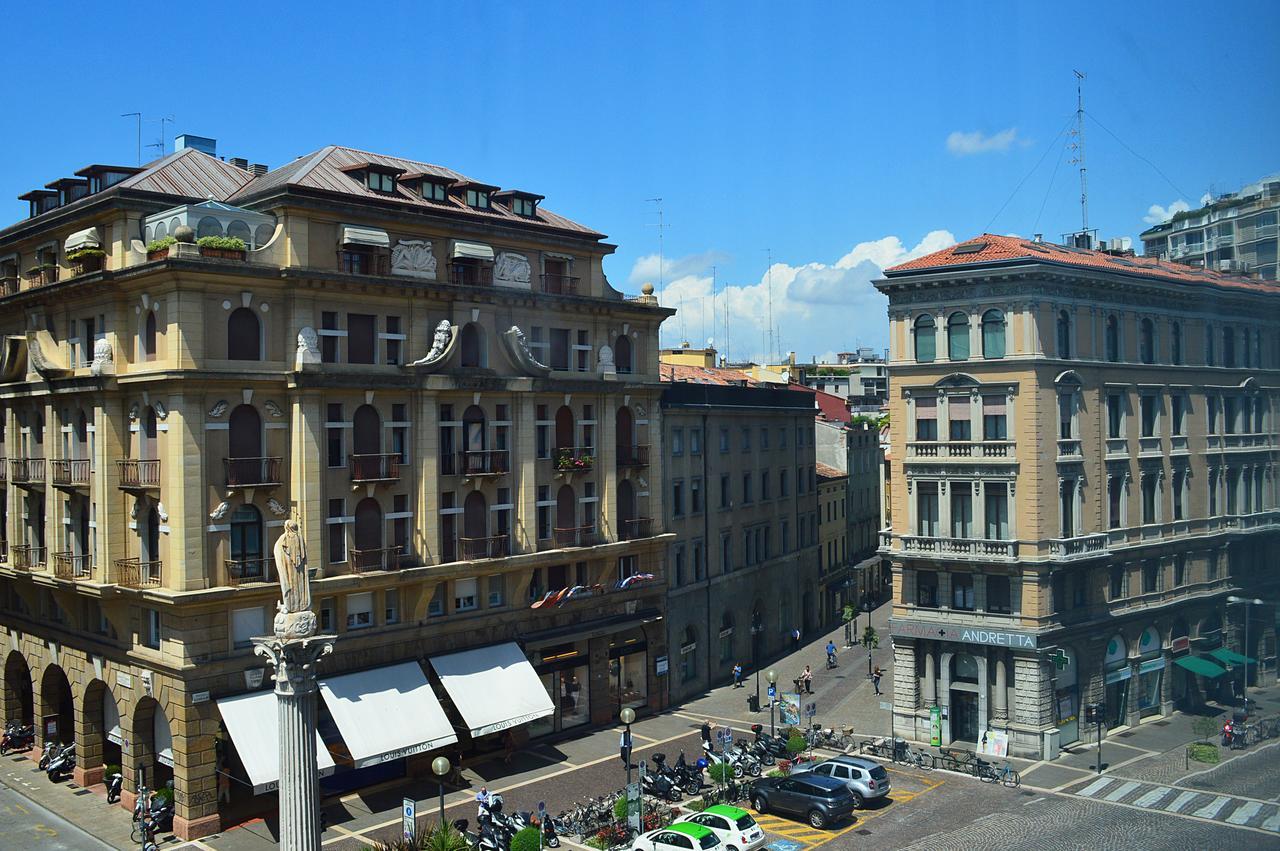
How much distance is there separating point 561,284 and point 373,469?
51.3ft

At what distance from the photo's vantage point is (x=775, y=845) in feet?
140

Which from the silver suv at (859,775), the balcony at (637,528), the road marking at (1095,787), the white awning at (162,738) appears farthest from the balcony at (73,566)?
the road marking at (1095,787)

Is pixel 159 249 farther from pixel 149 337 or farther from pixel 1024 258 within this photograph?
pixel 1024 258

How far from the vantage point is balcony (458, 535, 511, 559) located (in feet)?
178

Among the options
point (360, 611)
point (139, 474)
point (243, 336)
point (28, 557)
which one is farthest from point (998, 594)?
point (28, 557)

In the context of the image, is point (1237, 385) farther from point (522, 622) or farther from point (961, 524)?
point (522, 622)

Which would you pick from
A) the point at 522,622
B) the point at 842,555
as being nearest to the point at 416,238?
the point at 522,622

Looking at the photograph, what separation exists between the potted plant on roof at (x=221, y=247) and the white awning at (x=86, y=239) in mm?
6903

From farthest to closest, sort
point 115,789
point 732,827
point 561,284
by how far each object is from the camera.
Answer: point 561,284, point 115,789, point 732,827

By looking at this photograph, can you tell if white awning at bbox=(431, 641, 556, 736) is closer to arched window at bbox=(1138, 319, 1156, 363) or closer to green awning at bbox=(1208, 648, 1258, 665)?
green awning at bbox=(1208, 648, 1258, 665)

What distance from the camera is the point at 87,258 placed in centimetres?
5006

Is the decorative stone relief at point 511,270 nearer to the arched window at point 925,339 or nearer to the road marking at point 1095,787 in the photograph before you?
the arched window at point 925,339

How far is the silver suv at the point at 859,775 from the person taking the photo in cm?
4772

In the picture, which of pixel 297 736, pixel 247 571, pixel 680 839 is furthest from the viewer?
pixel 247 571
